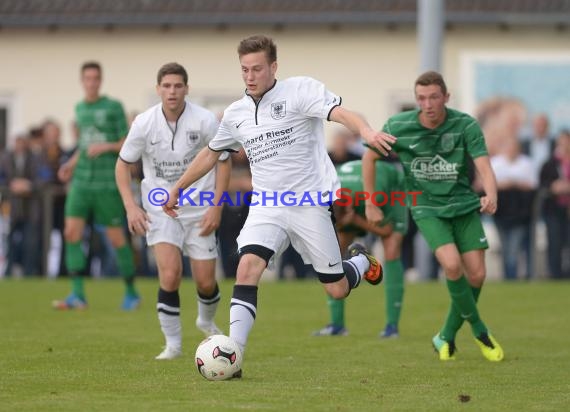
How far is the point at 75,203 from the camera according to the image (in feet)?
51.9

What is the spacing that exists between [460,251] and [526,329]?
3.13 meters

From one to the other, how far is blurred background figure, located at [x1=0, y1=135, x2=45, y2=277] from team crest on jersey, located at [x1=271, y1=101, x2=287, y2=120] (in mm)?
12584

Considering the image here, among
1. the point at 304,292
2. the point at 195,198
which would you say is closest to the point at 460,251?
the point at 195,198

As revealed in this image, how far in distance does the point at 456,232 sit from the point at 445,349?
94cm

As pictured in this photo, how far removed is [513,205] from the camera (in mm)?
21125

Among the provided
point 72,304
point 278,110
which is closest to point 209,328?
point 278,110

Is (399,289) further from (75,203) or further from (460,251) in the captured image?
(75,203)

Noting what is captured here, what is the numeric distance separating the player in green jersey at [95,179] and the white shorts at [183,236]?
4.83m

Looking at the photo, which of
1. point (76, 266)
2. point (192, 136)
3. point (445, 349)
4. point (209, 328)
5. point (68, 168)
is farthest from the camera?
point (76, 266)

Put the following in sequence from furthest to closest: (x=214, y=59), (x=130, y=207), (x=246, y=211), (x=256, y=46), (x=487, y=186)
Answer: (x=214, y=59) < (x=246, y=211) < (x=130, y=207) < (x=487, y=186) < (x=256, y=46)

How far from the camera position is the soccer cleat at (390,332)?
13.0 meters

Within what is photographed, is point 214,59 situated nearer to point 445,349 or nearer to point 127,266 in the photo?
point 127,266

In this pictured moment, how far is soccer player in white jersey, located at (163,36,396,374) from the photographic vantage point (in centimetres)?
942

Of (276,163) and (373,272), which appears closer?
(276,163)
